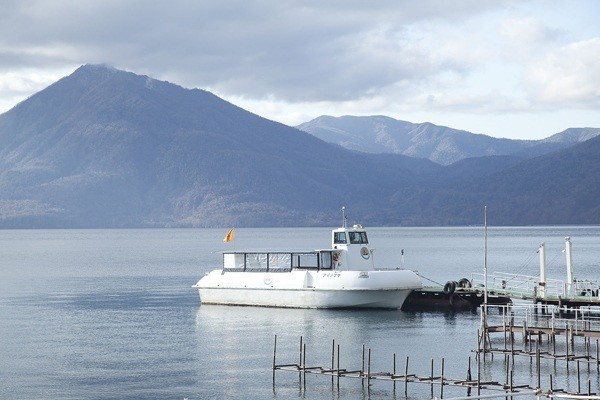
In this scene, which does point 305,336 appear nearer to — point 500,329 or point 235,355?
point 235,355

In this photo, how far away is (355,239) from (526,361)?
2710cm

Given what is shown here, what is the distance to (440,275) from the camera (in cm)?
13800

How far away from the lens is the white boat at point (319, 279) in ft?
264

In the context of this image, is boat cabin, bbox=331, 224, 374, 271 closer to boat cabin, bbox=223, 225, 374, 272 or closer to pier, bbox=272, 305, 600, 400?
boat cabin, bbox=223, 225, 374, 272

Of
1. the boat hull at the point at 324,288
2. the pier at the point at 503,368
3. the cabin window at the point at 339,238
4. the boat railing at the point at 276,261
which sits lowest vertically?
the pier at the point at 503,368

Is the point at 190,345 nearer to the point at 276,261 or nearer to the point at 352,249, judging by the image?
the point at 276,261

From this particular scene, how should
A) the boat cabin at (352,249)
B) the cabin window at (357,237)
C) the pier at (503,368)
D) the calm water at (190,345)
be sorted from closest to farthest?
the pier at (503,368), the calm water at (190,345), the boat cabin at (352,249), the cabin window at (357,237)

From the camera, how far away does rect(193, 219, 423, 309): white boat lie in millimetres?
80438

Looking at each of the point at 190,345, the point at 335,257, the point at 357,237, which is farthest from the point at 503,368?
the point at 357,237

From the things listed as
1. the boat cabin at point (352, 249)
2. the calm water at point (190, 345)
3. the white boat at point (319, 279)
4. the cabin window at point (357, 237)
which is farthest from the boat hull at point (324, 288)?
the cabin window at point (357, 237)

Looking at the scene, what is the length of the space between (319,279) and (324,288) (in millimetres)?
1041

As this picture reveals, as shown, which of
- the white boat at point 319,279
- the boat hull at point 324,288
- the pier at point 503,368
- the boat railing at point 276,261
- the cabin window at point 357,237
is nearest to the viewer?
the pier at point 503,368

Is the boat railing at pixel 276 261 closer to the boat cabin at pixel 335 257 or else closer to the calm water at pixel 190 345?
the boat cabin at pixel 335 257

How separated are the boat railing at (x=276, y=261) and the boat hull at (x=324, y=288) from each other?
0.64 meters
